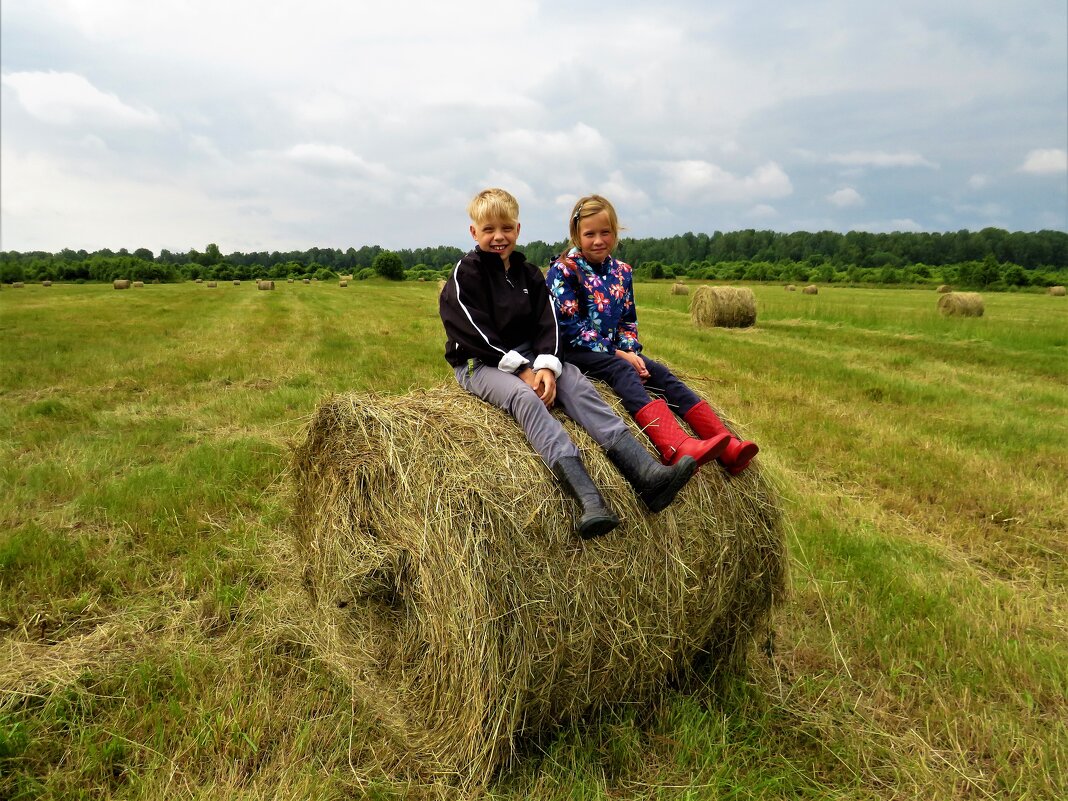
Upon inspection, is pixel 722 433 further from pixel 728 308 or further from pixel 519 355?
pixel 728 308

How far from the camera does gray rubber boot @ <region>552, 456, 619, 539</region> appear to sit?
9.12 feet

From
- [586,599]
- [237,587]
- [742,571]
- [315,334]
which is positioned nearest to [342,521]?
[237,587]

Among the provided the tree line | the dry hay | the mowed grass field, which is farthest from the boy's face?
the tree line

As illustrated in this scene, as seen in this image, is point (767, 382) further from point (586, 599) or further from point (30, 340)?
point (30, 340)

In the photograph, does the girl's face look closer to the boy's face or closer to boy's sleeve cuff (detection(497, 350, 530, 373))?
the boy's face

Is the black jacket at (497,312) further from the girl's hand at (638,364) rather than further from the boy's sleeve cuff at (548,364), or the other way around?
the girl's hand at (638,364)

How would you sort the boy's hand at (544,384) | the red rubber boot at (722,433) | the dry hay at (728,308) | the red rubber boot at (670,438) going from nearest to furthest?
the red rubber boot at (670,438)
the red rubber boot at (722,433)
the boy's hand at (544,384)
the dry hay at (728,308)

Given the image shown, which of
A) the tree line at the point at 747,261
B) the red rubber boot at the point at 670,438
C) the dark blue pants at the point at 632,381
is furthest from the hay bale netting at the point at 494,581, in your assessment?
the tree line at the point at 747,261

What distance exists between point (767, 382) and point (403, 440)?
27.4 feet

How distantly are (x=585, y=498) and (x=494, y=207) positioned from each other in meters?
1.66

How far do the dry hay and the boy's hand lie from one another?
17.3 meters

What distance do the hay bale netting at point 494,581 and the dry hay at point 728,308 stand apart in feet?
55.8

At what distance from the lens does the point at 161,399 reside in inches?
356

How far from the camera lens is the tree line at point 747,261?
61.6m
